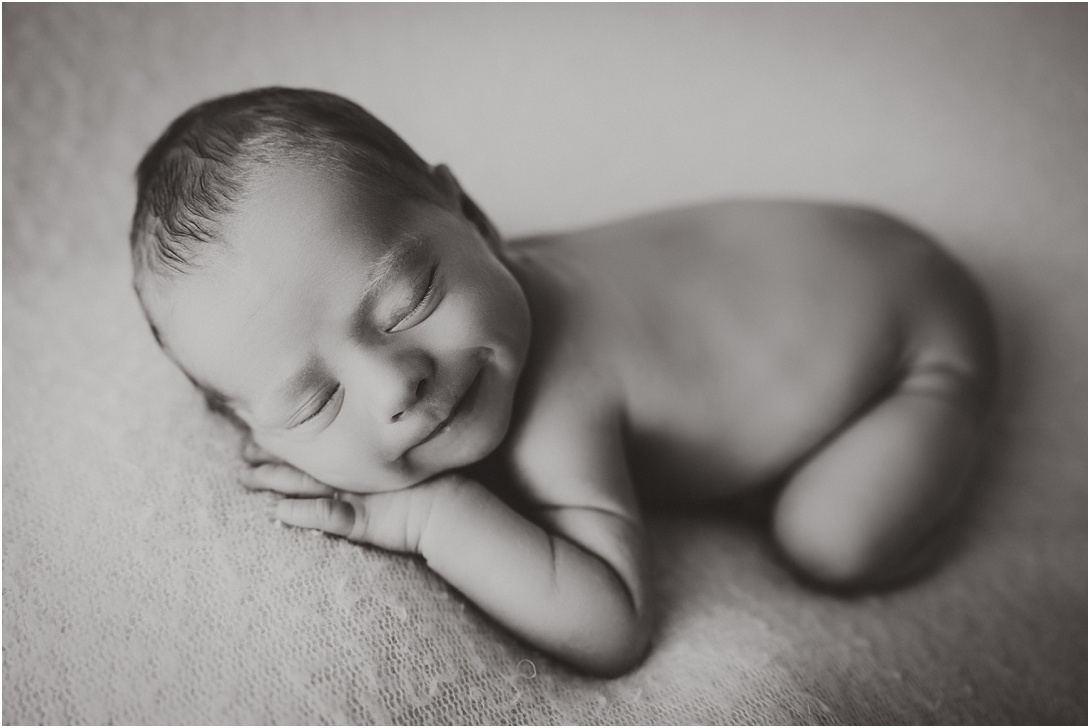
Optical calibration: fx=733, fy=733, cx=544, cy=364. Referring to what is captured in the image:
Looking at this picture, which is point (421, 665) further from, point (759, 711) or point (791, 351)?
point (791, 351)

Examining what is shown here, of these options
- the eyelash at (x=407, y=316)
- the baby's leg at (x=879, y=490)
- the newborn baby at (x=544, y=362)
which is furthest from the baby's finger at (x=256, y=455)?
the baby's leg at (x=879, y=490)

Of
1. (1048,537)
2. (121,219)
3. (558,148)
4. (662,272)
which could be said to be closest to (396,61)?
(558,148)

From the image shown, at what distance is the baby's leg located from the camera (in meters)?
0.82

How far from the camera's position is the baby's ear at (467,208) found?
0.73 metres

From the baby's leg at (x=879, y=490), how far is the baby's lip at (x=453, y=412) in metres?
0.42

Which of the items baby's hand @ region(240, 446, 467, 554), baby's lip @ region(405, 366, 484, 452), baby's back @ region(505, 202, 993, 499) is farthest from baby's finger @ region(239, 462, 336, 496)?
baby's back @ region(505, 202, 993, 499)

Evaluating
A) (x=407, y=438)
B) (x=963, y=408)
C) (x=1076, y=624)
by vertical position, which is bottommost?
(x=1076, y=624)

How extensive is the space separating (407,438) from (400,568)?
12cm

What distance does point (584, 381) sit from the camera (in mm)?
752

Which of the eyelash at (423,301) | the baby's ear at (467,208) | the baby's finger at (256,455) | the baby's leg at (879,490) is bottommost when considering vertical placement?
the baby's leg at (879,490)

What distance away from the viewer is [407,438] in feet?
2.07

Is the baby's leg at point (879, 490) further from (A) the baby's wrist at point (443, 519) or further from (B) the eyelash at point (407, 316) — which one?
(B) the eyelash at point (407, 316)

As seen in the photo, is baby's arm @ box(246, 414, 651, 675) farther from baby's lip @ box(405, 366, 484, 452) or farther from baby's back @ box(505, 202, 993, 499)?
baby's back @ box(505, 202, 993, 499)

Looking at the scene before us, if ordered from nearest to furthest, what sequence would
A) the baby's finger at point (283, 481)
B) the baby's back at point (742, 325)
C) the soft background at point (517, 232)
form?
1. the soft background at point (517, 232)
2. the baby's finger at point (283, 481)
3. the baby's back at point (742, 325)
